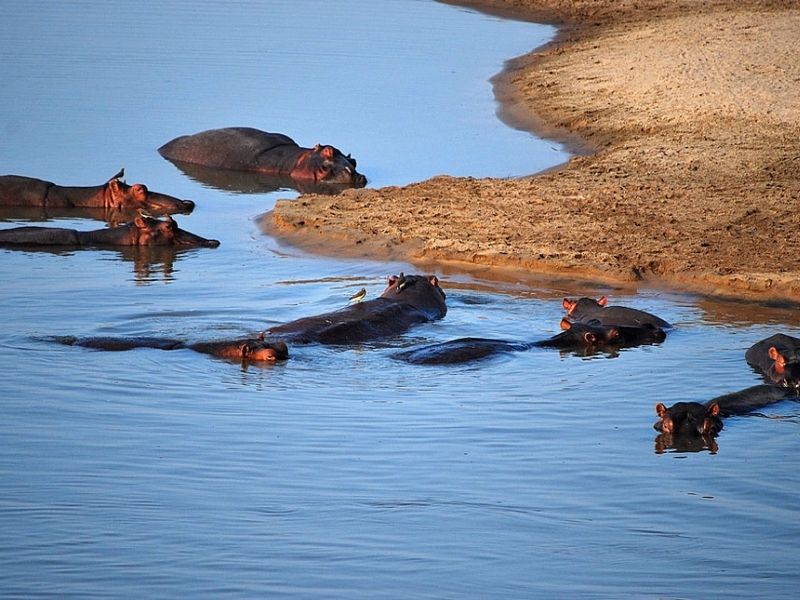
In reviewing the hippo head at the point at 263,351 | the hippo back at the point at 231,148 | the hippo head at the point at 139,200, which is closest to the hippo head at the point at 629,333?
the hippo head at the point at 263,351

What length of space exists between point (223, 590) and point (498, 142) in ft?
43.8

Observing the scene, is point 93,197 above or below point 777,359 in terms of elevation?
above

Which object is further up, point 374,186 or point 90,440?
point 374,186

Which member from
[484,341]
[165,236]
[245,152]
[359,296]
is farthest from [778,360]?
[245,152]

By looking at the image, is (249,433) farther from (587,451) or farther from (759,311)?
(759,311)

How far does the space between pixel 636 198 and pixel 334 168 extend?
4.09 m

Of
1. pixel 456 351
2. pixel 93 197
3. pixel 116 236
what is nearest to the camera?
pixel 456 351

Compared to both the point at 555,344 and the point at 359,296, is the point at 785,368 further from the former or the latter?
the point at 359,296

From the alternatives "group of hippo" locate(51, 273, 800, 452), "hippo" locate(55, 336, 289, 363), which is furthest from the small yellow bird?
"hippo" locate(55, 336, 289, 363)

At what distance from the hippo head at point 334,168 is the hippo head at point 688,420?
28.8 feet

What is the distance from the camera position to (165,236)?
1360cm

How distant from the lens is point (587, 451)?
7.82m

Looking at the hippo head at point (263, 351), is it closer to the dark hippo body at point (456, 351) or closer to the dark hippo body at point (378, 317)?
the dark hippo body at point (378, 317)

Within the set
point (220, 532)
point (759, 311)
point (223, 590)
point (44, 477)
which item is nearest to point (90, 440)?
point (44, 477)
